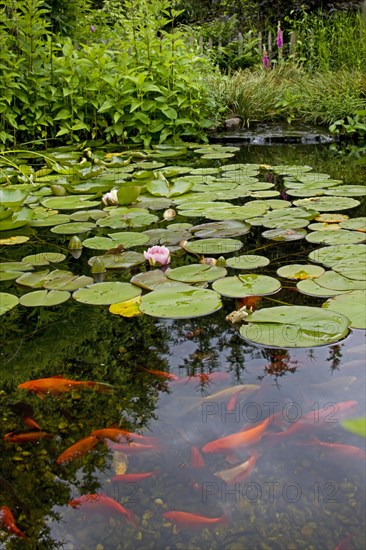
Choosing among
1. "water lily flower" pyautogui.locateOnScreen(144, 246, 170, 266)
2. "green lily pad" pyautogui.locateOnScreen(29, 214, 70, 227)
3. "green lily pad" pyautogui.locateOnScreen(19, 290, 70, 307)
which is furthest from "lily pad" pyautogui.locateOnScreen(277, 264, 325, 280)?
"green lily pad" pyautogui.locateOnScreen(29, 214, 70, 227)

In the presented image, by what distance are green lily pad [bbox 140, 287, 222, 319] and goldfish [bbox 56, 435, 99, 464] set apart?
58cm

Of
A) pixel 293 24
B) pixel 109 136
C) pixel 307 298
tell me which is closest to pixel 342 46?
pixel 293 24

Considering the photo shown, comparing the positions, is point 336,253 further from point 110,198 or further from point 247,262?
point 110,198

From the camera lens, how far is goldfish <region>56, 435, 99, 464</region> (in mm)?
1296

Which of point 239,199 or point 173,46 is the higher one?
point 173,46

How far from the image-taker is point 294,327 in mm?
1723

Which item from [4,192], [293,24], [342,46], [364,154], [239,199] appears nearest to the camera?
[4,192]

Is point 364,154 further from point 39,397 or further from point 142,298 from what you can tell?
point 39,397

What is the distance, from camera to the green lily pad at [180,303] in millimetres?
1867

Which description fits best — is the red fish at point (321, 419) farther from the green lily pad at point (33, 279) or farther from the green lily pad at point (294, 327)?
the green lily pad at point (33, 279)

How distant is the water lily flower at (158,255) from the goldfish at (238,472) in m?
1.14

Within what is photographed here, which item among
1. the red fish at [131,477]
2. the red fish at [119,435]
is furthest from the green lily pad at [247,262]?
Result: the red fish at [131,477]

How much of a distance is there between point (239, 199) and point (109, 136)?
7.58ft

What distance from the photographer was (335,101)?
553cm
